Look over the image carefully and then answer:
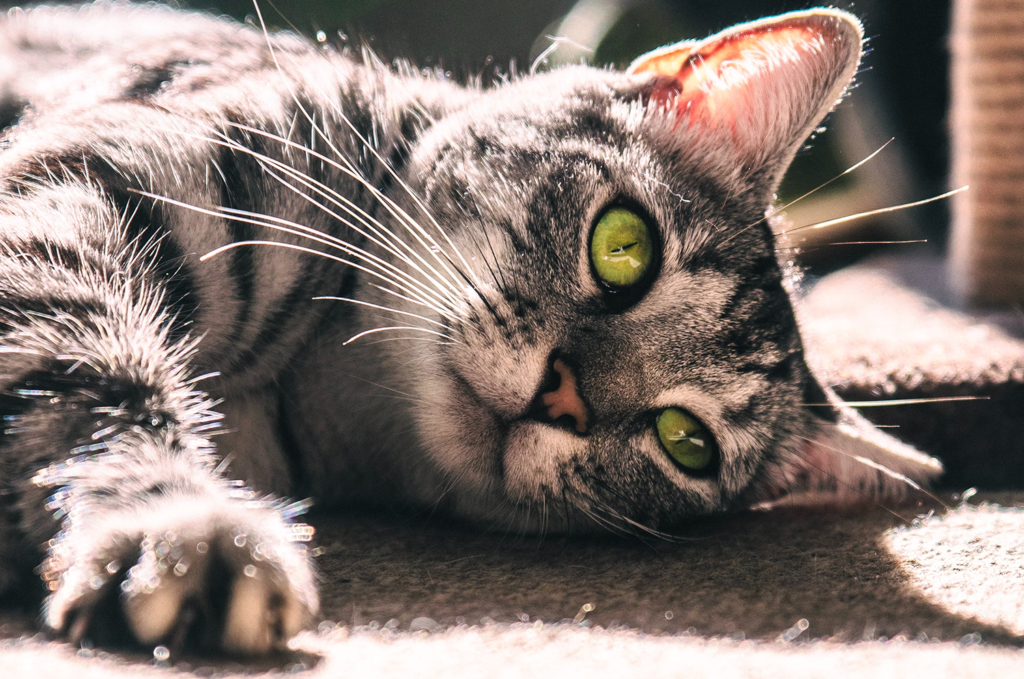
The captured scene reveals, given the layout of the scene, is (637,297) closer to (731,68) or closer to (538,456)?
(538,456)

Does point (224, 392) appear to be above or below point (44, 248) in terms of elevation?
below

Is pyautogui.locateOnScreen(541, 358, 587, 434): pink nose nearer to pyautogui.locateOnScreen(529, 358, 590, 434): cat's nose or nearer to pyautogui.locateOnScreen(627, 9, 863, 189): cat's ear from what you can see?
pyautogui.locateOnScreen(529, 358, 590, 434): cat's nose

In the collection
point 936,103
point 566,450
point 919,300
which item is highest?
point 936,103

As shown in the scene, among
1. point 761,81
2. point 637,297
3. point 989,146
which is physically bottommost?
point 637,297

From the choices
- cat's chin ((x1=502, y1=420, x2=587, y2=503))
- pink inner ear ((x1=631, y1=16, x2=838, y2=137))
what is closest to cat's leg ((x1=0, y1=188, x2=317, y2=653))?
cat's chin ((x1=502, y1=420, x2=587, y2=503))

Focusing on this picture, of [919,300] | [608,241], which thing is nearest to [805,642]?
[608,241]

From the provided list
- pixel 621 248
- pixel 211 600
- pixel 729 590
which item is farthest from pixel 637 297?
pixel 211 600

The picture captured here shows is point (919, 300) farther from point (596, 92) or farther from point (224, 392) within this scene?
point (224, 392)
